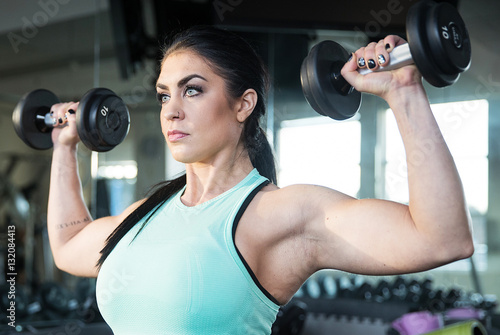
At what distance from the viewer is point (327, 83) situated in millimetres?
1041

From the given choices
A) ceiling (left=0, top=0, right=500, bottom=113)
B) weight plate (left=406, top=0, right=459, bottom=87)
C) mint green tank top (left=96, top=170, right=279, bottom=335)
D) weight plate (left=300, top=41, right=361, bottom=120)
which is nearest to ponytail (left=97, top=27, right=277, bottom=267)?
mint green tank top (left=96, top=170, right=279, bottom=335)

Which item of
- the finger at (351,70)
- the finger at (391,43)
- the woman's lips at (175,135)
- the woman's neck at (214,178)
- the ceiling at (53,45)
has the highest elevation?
the ceiling at (53,45)

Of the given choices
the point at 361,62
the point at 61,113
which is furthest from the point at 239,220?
the point at 61,113

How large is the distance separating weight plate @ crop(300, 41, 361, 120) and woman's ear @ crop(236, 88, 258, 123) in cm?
21

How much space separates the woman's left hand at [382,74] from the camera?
0.89 meters

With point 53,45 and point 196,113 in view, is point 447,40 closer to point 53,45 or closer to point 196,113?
point 196,113

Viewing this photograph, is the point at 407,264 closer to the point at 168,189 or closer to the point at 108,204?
the point at 168,189

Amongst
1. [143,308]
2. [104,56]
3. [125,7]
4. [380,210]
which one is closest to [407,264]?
[380,210]

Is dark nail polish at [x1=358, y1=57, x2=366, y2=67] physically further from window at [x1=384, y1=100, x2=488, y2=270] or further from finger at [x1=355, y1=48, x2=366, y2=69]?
window at [x1=384, y1=100, x2=488, y2=270]

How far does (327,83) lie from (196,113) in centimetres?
29

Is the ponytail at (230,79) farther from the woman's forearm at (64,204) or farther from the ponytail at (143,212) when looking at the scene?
the woman's forearm at (64,204)

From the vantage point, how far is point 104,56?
4.32 meters

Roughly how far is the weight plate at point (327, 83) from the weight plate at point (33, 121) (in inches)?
38.8

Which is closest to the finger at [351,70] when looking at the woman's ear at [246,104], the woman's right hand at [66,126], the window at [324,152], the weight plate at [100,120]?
the woman's ear at [246,104]
